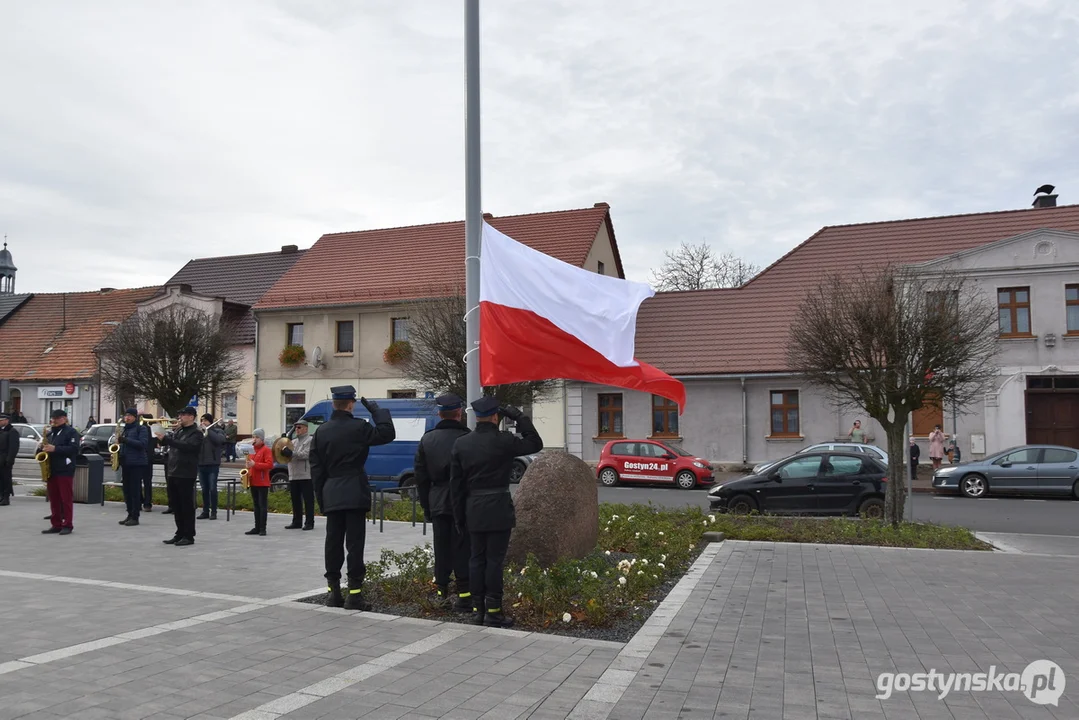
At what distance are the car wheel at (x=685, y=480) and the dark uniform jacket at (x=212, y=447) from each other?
13.1 metres

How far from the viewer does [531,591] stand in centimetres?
741

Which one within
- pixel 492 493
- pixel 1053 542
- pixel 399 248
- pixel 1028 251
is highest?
pixel 399 248

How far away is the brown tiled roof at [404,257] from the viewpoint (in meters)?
35.2

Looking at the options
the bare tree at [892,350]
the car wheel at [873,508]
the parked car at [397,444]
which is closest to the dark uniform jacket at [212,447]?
the parked car at [397,444]

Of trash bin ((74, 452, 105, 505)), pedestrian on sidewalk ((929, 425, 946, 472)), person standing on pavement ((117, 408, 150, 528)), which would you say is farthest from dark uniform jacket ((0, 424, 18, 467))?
pedestrian on sidewalk ((929, 425, 946, 472))

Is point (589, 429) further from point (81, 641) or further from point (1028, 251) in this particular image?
point (81, 641)

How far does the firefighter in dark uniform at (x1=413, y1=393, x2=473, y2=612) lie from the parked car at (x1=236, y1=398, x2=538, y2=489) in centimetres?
1190

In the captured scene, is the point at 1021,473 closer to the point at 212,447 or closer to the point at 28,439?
the point at 212,447

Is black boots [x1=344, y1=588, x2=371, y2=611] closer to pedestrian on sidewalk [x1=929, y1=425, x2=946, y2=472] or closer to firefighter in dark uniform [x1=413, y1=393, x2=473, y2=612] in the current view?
firefighter in dark uniform [x1=413, y1=393, x2=473, y2=612]

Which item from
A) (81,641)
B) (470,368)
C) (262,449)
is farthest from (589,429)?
(81,641)

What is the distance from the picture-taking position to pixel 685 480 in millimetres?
24516

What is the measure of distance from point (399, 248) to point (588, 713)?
35.1 metres

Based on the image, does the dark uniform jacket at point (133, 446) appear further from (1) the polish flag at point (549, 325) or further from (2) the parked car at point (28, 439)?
(2) the parked car at point (28, 439)

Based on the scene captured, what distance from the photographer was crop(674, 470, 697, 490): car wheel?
2445cm
